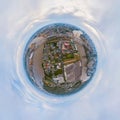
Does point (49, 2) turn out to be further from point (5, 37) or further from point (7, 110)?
point (7, 110)

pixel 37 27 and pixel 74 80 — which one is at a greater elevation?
pixel 37 27

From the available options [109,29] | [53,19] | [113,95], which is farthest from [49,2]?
[113,95]

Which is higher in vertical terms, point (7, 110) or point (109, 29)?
point (109, 29)

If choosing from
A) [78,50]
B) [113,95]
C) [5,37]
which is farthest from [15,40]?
[113,95]

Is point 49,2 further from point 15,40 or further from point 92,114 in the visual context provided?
point 92,114

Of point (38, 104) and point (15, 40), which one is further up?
point (15, 40)

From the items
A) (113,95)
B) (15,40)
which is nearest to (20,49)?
(15,40)

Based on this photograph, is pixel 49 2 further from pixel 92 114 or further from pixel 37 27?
pixel 92 114
